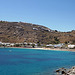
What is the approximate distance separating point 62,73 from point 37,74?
7.63 m

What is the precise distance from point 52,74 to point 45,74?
2005 millimetres

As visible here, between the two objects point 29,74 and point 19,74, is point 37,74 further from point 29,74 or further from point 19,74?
point 19,74

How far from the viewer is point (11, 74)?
4194 cm

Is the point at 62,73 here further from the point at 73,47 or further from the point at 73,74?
the point at 73,47

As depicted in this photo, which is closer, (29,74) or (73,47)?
(29,74)

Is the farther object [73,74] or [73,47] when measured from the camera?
[73,47]

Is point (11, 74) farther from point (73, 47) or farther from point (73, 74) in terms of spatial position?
point (73, 47)

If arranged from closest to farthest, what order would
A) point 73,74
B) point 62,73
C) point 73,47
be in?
point 73,74 < point 62,73 < point 73,47

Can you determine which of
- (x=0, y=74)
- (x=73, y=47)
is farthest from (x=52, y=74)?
(x=73, y=47)

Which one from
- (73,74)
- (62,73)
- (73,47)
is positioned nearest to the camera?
(73,74)

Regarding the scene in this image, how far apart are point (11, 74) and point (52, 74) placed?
11.0 metres

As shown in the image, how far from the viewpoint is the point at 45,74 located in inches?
1652

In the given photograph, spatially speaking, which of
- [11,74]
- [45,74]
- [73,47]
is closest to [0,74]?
[11,74]

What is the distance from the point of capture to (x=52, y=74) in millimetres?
42531
